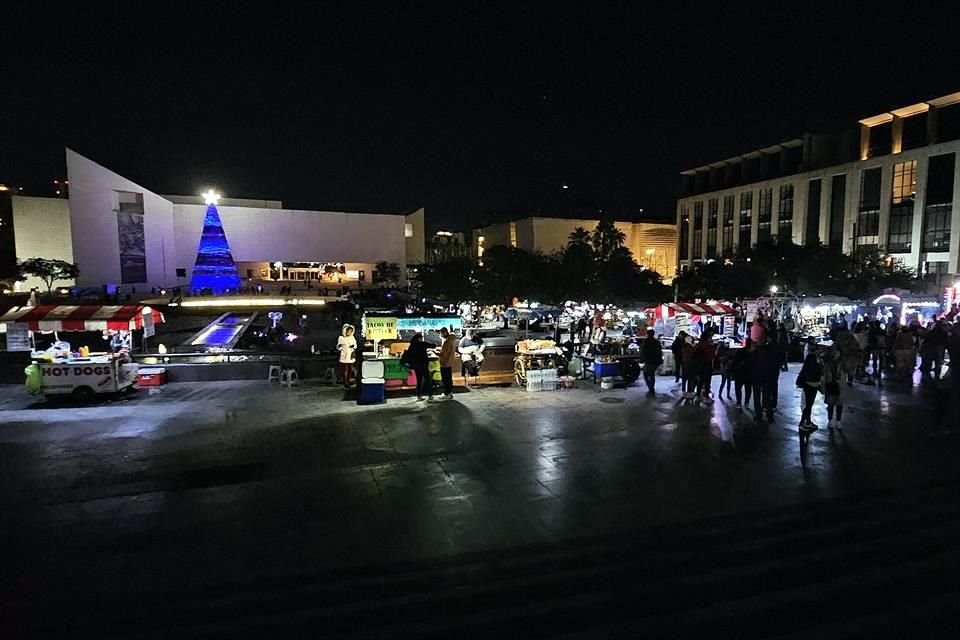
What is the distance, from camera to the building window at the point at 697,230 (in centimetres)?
6469

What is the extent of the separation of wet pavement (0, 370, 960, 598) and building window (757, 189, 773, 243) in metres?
49.5

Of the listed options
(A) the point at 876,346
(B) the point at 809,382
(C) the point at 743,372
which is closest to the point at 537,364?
(C) the point at 743,372

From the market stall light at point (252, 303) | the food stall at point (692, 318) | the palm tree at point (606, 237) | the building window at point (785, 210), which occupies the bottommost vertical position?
the market stall light at point (252, 303)

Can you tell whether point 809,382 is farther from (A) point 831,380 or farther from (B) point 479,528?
(B) point 479,528

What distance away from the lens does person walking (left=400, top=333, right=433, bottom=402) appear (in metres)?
10.9

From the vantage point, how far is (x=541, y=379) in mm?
12359

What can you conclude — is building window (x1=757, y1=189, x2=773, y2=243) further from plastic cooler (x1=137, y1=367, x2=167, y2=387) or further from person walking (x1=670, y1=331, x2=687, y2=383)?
plastic cooler (x1=137, y1=367, x2=167, y2=387)

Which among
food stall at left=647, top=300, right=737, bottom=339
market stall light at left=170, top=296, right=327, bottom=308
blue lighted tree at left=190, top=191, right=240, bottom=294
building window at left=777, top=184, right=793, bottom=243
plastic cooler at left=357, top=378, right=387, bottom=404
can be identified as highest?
building window at left=777, top=184, right=793, bottom=243

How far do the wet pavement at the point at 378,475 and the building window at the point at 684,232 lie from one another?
196 ft

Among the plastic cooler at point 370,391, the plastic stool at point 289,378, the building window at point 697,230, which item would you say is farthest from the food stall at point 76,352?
the building window at point 697,230

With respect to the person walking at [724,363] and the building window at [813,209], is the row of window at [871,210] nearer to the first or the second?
the building window at [813,209]

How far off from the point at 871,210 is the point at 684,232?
80.0 ft

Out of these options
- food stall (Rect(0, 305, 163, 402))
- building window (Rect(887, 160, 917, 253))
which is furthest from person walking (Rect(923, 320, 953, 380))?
building window (Rect(887, 160, 917, 253))

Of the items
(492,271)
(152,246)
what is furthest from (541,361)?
(152,246)
